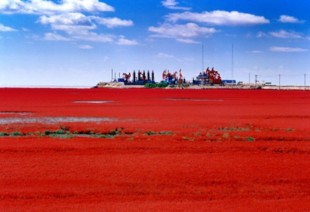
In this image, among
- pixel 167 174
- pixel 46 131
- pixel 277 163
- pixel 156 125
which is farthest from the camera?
pixel 156 125

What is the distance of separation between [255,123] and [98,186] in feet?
60.5

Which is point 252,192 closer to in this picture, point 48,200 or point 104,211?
point 104,211

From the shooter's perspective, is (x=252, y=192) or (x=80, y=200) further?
(x=252, y=192)

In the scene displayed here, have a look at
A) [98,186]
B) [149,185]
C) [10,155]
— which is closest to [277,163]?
[149,185]

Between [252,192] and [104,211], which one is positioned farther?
[252,192]

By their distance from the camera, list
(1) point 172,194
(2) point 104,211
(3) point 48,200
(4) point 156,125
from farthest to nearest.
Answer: (4) point 156,125 < (1) point 172,194 < (3) point 48,200 < (2) point 104,211

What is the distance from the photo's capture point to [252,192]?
11.1 meters

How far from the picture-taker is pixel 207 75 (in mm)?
161750

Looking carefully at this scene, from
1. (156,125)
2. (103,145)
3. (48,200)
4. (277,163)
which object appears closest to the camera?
(48,200)

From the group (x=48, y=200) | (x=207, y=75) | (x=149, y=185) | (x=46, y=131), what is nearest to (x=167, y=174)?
(x=149, y=185)

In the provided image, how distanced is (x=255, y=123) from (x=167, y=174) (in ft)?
54.1

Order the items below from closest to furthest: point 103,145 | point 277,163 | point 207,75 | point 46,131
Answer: point 277,163 < point 103,145 < point 46,131 < point 207,75

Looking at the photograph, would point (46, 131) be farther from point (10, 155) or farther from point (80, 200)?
point (80, 200)

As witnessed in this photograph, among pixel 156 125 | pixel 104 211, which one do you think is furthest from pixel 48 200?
pixel 156 125
